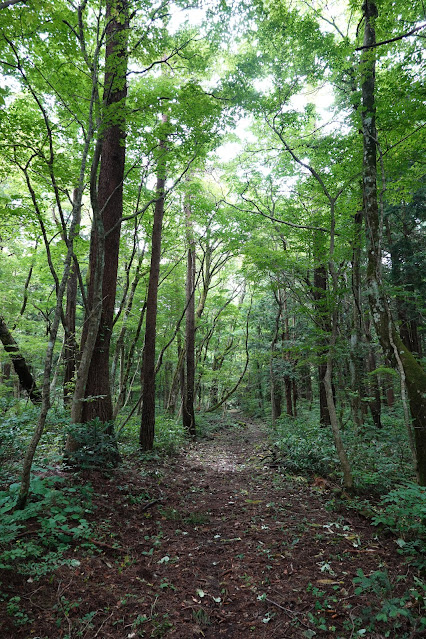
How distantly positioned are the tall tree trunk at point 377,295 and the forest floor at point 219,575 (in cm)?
146

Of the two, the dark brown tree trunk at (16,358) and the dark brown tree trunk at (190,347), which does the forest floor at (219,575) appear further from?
the dark brown tree trunk at (190,347)

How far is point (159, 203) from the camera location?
9469 mm

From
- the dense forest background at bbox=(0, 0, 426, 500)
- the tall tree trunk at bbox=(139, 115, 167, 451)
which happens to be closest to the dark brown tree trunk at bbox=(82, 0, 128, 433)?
the dense forest background at bbox=(0, 0, 426, 500)

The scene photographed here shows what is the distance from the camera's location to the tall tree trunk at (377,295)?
156 inches

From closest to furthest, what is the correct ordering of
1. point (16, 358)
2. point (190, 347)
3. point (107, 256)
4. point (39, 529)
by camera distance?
point (39, 529) → point (107, 256) → point (16, 358) → point (190, 347)

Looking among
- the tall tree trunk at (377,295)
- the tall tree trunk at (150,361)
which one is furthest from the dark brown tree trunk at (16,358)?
the tall tree trunk at (377,295)

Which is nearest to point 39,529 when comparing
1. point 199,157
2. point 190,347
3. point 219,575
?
point 219,575

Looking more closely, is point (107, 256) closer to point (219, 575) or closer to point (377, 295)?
point (377, 295)

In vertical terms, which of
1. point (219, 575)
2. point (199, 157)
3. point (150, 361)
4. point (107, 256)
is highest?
point (199, 157)

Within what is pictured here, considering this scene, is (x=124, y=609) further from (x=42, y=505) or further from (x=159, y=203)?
(x=159, y=203)

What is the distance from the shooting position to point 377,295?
4.85 meters

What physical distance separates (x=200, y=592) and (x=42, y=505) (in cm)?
202

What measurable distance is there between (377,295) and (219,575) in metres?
4.24

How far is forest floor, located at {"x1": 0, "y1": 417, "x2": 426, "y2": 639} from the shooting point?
259 centimetres
